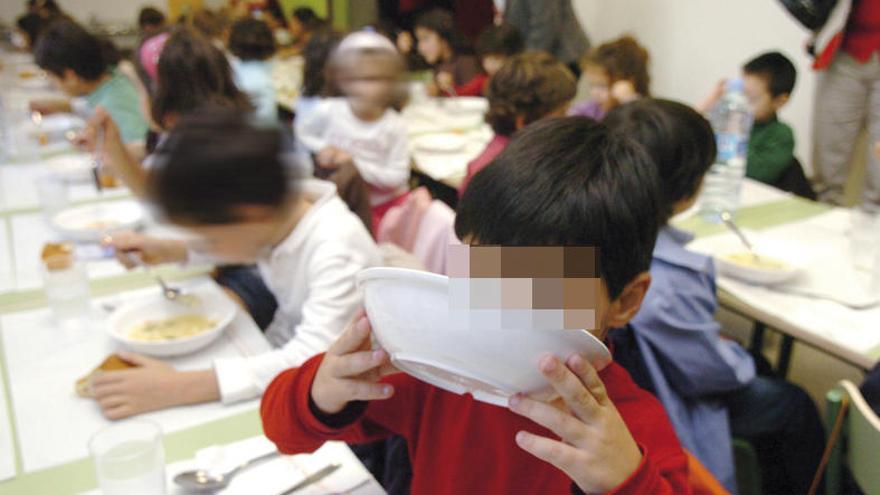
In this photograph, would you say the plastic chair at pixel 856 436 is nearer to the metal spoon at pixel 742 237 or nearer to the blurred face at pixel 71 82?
the metal spoon at pixel 742 237

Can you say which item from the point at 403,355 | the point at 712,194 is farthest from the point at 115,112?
the point at 403,355

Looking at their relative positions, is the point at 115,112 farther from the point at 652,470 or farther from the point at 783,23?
the point at 783,23

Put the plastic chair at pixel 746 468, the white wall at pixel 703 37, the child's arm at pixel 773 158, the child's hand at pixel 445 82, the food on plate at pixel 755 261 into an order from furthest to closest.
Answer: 1. the child's hand at pixel 445 82
2. the white wall at pixel 703 37
3. the child's arm at pixel 773 158
4. the food on plate at pixel 755 261
5. the plastic chair at pixel 746 468

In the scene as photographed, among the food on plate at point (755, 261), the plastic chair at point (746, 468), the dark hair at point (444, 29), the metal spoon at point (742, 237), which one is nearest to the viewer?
the plastic chair at point (746, 468)

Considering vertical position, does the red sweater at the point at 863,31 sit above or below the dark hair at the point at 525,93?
above

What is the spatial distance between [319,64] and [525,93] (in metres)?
1.09

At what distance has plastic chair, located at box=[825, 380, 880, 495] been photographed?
37.2 inches

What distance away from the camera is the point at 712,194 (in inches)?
84.8

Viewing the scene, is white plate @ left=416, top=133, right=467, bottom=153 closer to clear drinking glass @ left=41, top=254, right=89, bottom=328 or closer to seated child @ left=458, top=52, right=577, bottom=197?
seated child @ left=458, top=52, right=577, bottom=197

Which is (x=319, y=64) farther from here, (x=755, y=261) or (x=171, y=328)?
(x=755, y=261)

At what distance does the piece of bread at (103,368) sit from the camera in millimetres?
1120

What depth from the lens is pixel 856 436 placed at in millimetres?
997

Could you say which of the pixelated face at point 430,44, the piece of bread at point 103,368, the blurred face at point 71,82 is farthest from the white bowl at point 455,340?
the pixelated face at point 430,44

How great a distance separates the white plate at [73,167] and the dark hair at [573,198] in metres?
2.04
